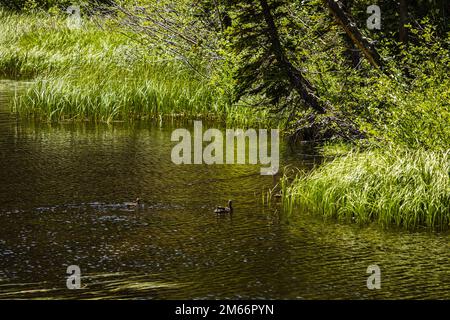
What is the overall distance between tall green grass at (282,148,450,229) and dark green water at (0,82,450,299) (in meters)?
0.38

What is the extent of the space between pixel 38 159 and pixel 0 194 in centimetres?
280

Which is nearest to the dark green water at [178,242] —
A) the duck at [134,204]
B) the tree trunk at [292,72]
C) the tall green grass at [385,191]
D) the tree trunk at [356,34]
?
the duck at [134,204]

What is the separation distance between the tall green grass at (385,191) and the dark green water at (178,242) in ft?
1.25

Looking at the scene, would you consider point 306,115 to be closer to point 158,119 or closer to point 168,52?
point 158,119

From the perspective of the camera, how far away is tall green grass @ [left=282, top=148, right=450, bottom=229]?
12328 millimetres

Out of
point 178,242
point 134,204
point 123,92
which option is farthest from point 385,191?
point 123,92

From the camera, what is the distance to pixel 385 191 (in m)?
12.7

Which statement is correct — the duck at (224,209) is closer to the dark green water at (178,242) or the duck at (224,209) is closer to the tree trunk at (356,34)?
the dark green water at (178,242)

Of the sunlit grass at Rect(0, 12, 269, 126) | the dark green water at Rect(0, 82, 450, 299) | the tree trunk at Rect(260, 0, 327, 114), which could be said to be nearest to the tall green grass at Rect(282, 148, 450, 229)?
the dark green water at Rect(0, 82, 450, 299)

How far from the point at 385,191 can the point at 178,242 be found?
3.15 metres

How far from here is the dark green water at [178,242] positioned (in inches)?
381

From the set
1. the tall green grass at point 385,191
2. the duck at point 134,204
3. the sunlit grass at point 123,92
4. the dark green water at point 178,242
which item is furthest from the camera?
the sunlit grass at point 123,92

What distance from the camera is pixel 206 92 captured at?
22281 mm

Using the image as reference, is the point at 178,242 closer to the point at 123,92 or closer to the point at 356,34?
the point at 356,34
